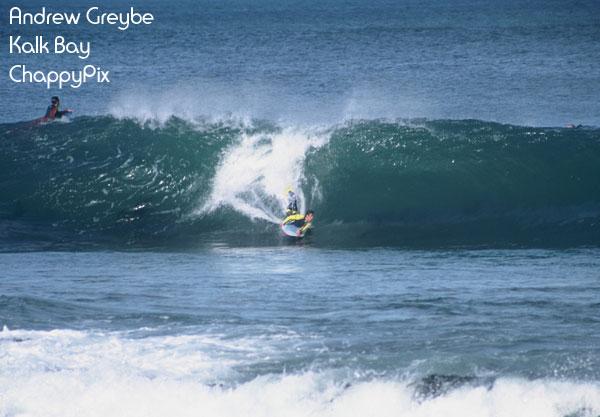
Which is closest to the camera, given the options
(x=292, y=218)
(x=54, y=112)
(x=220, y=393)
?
(x=220, y=393)

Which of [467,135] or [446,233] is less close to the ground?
[467,135]

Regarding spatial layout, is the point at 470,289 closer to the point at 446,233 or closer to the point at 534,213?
the point at 446,233

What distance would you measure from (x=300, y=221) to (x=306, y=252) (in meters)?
Result: 1.53

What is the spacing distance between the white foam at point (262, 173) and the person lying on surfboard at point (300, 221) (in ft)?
5.16

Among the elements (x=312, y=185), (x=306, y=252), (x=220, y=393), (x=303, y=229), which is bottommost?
(x=220, y=393)

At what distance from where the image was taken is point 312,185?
2394 centimetres

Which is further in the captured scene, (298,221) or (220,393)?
(298,221)

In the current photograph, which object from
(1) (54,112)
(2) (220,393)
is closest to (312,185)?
(1) (54,112)

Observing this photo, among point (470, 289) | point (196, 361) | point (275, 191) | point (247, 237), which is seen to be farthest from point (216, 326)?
point (275, 191)

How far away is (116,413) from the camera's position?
11.4m

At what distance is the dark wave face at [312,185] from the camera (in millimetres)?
21953

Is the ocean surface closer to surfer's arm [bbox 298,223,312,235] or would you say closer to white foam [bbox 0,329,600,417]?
white foam [bbox 0,329,600,417]

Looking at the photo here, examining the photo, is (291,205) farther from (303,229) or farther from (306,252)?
(306,252)

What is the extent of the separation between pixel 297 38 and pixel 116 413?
64951mm
